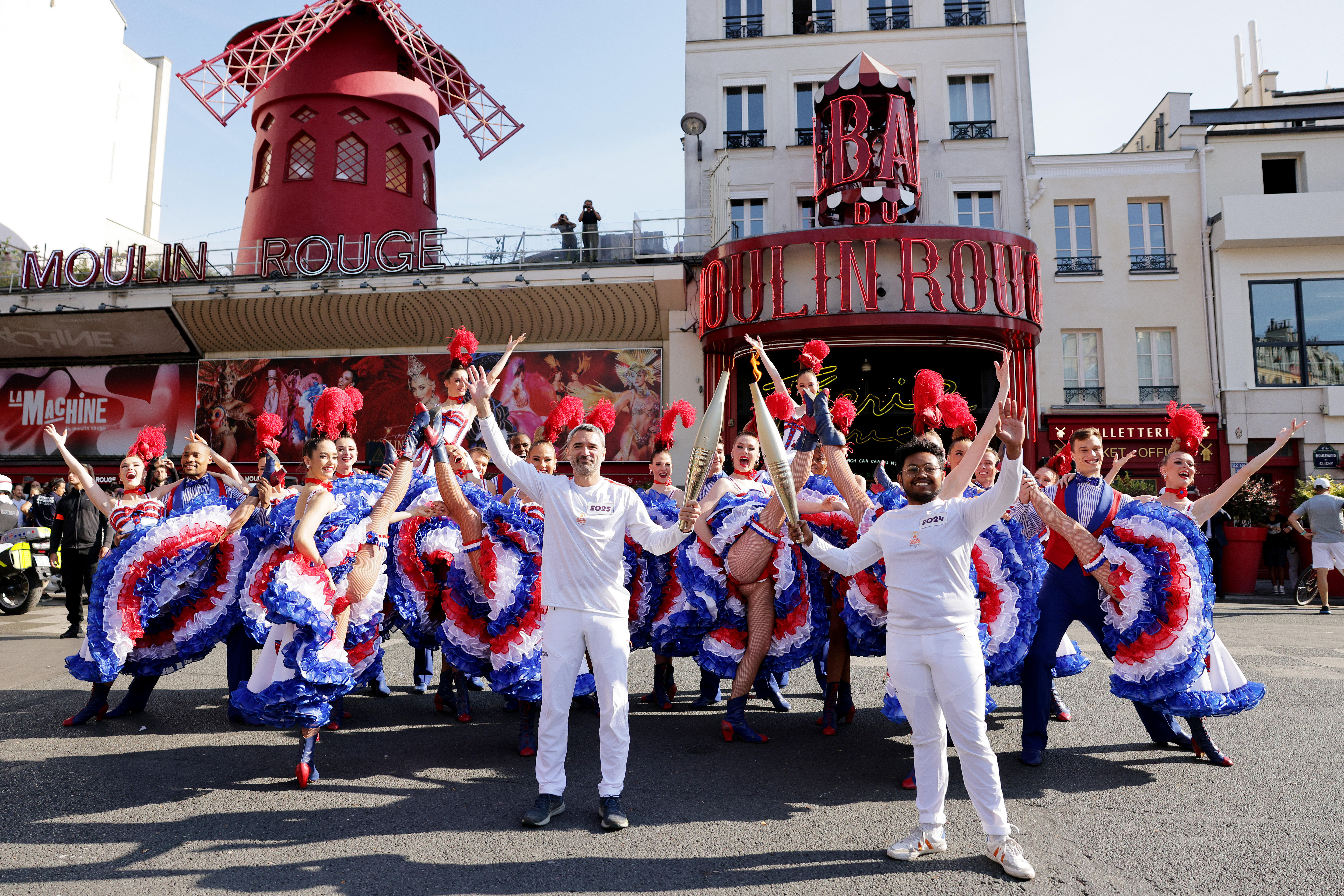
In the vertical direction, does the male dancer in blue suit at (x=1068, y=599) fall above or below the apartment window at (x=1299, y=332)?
below

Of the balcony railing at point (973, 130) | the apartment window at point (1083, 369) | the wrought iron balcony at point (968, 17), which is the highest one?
the wrought iron balcony at point (968, 17)

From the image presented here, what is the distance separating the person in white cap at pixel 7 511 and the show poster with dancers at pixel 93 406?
816 centimetres

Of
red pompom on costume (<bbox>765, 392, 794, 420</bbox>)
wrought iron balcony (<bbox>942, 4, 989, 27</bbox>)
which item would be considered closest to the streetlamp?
wrought iron balcony (<bbox>942, 4, 989, 27</bbox>)

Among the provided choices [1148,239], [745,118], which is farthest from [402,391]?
[1148,239]

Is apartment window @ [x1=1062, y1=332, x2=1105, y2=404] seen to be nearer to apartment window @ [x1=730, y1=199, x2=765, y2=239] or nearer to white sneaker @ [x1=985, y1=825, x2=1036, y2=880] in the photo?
apartment window @ [x1=730, y1=199, x2=765, y2=239]

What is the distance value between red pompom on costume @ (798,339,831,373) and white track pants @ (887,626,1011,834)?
181 centimetres

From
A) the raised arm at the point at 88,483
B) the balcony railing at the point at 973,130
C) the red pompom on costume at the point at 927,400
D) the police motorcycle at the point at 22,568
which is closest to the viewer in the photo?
the red pompom on costume at the point at 927,400

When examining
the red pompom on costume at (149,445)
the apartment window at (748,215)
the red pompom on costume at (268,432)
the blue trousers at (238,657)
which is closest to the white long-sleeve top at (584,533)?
the red pompom on costume at (268,432)

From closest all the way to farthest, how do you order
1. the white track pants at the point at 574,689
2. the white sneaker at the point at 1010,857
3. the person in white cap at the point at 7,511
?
the white sneaker at the point at 1010,857 → the white track pants at the point at 574,689 → the person in white cap at the point at 7,511

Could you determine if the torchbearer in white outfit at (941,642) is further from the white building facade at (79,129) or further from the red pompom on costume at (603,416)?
the white building facade at (79,129)

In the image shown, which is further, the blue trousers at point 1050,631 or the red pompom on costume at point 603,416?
the red pompom on costume at point 603,416

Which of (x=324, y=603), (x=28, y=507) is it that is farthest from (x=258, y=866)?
(x=28, y=507)

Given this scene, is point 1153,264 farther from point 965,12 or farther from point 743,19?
point 743,19

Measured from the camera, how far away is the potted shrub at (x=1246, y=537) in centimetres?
1439
